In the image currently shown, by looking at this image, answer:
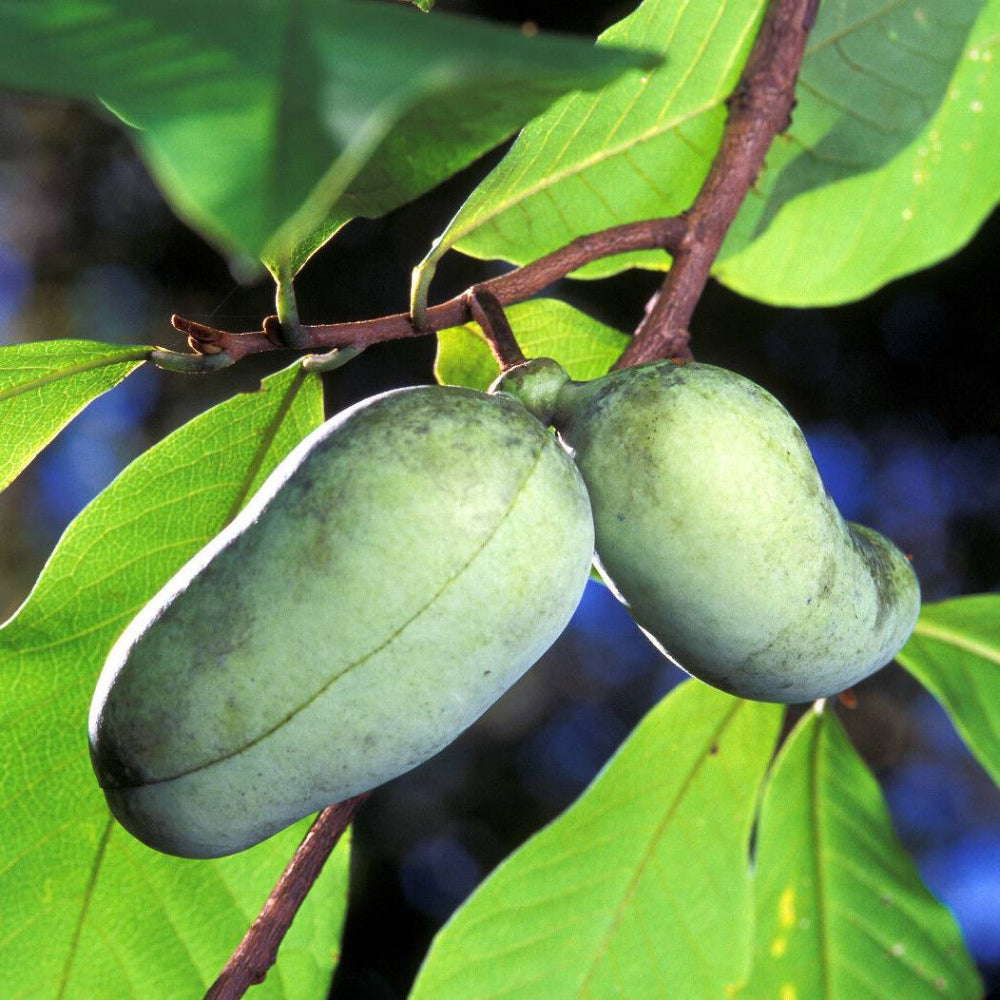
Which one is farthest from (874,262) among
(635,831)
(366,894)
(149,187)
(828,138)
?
(366,894)

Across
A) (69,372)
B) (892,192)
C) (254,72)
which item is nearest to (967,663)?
(892,192)

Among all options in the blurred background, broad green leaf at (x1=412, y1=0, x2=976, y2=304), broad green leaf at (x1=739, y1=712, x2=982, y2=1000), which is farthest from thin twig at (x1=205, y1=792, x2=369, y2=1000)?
the blurred background

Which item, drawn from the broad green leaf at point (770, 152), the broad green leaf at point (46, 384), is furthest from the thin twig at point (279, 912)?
the broad green leaf at point (770, 152)

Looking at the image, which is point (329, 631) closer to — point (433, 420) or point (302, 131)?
point (433, 420)

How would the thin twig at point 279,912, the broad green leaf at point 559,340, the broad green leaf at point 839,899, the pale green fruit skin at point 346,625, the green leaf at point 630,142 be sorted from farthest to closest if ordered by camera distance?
the broad green leaf at point 839,899 < the broad green leaf at point 559,340 < the green leaf at point 630,142 < the thin twig at point 279,912 < the pale green fruit skin at point 346,625

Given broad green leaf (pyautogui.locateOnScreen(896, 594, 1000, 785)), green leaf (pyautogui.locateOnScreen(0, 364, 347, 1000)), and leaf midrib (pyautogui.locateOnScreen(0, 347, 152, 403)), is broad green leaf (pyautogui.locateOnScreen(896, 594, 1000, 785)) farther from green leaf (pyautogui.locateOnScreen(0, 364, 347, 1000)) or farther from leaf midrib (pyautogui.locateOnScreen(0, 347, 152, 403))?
leaf midrib (pyautogui.locateOnScreen(0, 347, 152, 403))

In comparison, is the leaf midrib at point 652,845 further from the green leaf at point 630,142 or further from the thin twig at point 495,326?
the thin twig at point 495,326
